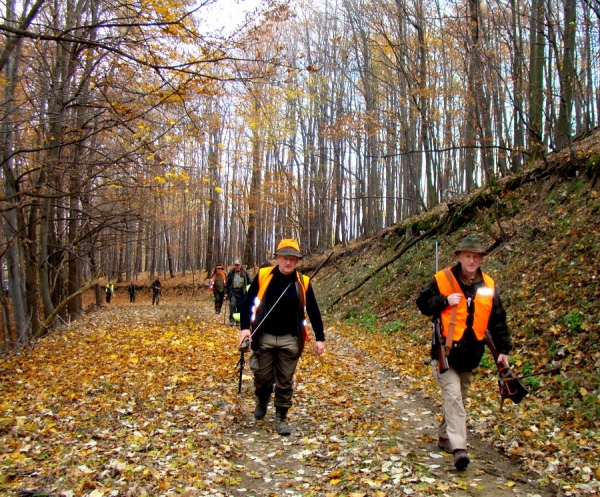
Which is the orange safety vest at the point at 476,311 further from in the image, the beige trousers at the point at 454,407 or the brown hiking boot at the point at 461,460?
the brown hiking boot at the point at 461,460

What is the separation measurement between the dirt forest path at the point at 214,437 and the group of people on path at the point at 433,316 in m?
0.42

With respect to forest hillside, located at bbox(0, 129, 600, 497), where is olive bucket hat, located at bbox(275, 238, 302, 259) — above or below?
above

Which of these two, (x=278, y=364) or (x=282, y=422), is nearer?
(x=282, y=422)

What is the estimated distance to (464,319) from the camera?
4.57 metres

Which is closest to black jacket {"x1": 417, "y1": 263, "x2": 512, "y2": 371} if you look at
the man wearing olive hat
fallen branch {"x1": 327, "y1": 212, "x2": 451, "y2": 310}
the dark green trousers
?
the man wearing olive hat

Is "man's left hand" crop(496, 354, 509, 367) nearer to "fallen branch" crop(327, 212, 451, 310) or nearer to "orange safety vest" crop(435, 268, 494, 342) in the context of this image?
"orange safety vest" crop(435, 268, 494, 342)

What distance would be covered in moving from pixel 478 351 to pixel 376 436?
162 cm

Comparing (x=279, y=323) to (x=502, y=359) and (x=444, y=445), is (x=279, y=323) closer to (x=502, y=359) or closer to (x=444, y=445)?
(x=444, y=445)

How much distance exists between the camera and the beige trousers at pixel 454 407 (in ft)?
14.4

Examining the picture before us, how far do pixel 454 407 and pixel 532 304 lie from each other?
495 centimetres

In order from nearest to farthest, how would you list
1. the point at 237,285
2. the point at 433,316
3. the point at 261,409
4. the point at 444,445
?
the point at 433,316, the point at 444,445, the point at 261,409, the point at 237,285

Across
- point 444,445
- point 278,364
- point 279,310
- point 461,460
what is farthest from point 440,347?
point 278,364

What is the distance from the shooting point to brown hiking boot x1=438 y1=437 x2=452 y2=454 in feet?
16.1

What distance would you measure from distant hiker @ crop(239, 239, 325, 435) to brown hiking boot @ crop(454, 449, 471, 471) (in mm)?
2002
